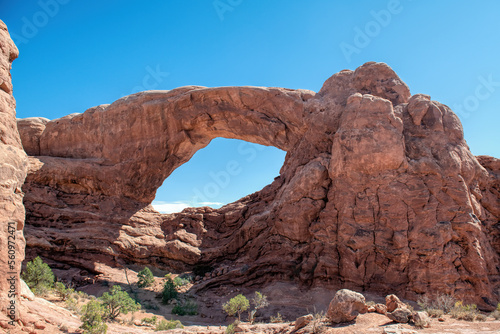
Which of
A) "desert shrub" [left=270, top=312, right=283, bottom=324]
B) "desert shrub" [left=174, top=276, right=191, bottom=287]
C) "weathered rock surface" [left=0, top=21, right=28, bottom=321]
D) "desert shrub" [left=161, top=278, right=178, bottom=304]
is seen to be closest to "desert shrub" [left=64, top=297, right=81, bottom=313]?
"weathered rock surface" [left=0, top=21, right=28, bottom=321]

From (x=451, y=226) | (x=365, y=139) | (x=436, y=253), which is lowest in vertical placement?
(x=436, y=253)

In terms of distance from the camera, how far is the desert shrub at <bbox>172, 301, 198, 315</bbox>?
15719 millimetres

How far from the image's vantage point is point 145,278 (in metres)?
18.3

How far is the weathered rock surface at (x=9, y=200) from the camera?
7004 mm

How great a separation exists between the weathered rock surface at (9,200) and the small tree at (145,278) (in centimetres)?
1122

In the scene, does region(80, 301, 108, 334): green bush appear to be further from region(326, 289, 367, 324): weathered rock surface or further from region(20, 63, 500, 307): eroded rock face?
region(20, 63, 500, 307): eroded rock face

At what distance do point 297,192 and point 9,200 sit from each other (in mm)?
13220

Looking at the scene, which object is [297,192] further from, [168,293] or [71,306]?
[71,306]

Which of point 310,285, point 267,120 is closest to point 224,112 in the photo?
point 267,120

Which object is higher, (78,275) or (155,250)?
(155,250)

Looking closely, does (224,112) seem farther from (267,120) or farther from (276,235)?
(276,235)

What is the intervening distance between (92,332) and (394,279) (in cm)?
1200

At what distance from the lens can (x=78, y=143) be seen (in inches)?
900

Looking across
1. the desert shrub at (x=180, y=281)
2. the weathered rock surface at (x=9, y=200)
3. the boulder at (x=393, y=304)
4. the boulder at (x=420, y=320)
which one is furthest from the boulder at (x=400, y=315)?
the desert shrub at (x=180, y=281)
